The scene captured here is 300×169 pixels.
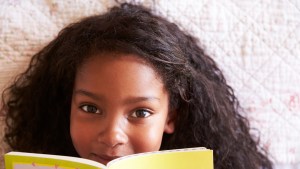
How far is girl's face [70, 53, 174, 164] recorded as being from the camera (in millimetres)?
818

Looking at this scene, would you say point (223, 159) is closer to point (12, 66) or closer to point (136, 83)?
point (136, 83)

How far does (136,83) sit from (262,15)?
456 millimetres

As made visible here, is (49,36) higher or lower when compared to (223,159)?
higher

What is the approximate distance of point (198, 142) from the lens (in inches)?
39.9

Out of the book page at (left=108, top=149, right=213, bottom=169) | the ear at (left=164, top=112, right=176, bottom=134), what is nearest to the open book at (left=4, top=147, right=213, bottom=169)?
the book page at (left=108, top=149, right=213, bottom=169)

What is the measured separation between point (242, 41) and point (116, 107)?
0.44m

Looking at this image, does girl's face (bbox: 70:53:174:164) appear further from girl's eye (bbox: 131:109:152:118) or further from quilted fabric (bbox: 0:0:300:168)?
quilted fabric (bbox: 0:0:300:168)

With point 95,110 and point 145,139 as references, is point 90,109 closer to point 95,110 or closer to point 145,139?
point 95,110

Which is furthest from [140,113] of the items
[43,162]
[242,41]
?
[242,41]

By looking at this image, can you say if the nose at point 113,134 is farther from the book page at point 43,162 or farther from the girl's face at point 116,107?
the book page at point 43,162

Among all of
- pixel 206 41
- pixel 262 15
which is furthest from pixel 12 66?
pixel 262 15

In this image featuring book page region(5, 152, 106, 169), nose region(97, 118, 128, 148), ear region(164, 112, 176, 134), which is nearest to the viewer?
book page region(5, 152, 106, 169)

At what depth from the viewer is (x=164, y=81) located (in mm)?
875

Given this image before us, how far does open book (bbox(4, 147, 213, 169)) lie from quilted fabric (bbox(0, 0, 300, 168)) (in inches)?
15.8
